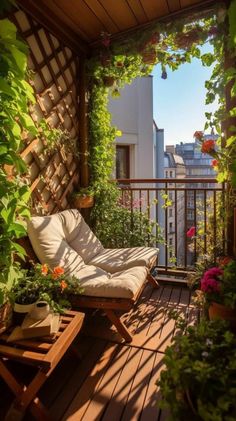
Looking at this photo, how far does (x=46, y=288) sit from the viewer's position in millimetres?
1795

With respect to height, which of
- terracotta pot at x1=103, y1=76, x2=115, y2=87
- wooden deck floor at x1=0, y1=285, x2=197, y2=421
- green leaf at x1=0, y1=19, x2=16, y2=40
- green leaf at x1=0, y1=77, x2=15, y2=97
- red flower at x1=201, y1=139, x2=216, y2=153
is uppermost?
terracotta pot at x1=103, y1=76, x2=115, y2=87

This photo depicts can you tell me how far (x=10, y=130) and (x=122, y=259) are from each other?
4.92 ft

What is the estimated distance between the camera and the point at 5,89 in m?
1.31

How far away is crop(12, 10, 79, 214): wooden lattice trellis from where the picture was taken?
228 cm

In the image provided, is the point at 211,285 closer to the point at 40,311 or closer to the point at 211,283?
the point at 211,283

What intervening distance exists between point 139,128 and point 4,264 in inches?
183

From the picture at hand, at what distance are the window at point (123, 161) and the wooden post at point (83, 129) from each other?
7.04ft

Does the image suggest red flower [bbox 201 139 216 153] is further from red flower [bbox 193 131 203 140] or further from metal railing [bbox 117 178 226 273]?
metal railing [bbox 117 178 226 273]

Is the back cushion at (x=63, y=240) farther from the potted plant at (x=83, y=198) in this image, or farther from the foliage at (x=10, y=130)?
the foliage at (x=10, y=130)

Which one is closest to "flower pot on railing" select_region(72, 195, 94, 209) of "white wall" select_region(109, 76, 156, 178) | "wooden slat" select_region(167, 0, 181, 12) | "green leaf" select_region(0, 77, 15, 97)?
"green leaf" select_region(0, 77, 15, 97)

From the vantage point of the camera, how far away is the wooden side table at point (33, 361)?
1.33m

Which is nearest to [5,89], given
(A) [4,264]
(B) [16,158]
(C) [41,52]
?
(B) [16,158]

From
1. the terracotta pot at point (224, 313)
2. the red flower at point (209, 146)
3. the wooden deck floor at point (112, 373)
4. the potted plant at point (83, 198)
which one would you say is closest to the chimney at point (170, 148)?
the potted plant at point (83, 198)

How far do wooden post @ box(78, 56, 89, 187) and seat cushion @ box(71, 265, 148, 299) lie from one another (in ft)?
3.93
